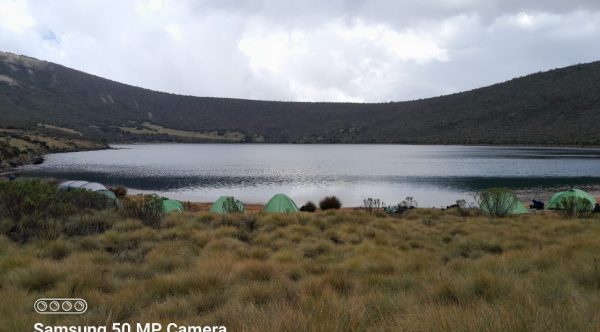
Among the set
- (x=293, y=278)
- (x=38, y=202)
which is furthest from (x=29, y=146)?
(x=293, y=278)

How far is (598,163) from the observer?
59906 millimetres

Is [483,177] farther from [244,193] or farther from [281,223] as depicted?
[281,223]

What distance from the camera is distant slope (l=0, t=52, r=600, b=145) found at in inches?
4437

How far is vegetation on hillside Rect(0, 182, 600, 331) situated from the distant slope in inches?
4252

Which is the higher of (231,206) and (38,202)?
(38,202)

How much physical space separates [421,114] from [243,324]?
519 ft

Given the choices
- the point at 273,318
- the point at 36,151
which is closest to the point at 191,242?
the point at 273,318

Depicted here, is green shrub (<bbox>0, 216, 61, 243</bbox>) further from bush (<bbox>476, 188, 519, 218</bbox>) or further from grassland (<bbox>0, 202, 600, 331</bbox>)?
bush (<bbox>476, 188, 519, 218</bbox>)

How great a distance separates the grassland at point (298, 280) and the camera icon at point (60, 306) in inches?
5.1

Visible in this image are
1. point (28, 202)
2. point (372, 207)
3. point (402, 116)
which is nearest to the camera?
point (28, 202)

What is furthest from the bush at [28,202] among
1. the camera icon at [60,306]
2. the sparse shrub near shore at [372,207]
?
the sparse shrub near shore at [372,207]

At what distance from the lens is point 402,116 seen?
533 ft

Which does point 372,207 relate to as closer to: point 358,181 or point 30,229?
point 30,229

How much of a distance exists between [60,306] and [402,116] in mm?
164049
